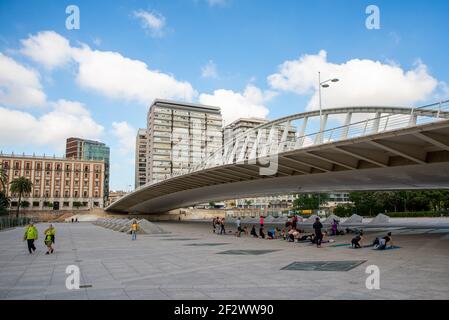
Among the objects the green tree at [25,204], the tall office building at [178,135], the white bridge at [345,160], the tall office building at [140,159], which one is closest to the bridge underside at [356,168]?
the white bridge at [345,160]

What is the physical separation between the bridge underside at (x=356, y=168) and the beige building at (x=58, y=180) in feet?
259

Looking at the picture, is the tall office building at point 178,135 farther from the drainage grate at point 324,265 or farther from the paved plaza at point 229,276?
the drainage grate at point 324,265

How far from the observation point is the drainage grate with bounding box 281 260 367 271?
12555mm

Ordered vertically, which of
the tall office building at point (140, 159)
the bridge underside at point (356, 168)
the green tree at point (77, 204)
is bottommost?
the green tree at point (77, 204)

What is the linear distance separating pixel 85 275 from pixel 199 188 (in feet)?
146

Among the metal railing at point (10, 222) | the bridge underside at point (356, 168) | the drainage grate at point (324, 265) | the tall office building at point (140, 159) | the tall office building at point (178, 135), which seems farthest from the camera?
the tall office building at point (140, 159)

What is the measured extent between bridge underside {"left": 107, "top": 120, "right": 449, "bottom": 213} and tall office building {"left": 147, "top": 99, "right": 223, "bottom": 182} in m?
106

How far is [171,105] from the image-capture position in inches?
6668

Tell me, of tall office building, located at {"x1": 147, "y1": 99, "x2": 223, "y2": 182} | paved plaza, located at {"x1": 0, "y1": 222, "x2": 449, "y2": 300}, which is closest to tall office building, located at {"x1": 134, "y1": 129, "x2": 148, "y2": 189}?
tall office building, located at {"x1": 147, "y1": 99, "x2": 223, "y2": 182}

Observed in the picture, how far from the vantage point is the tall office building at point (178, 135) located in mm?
161125

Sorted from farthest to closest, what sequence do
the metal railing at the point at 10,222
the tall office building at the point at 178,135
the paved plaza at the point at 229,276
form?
the tall office building at the point at 178,135 < the metal railing at the point at 10,222 < the paved plaza at the point at 229,276

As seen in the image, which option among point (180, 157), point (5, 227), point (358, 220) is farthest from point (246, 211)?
point (5, 227)

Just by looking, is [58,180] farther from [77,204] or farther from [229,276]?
[229,276]

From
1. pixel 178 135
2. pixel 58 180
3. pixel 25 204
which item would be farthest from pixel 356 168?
pixel 178 135
